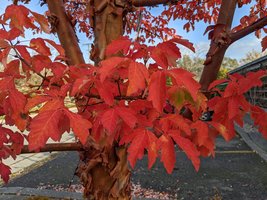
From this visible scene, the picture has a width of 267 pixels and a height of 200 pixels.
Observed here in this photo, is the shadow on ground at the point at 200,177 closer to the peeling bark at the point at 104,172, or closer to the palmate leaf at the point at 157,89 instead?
the peeling bark at the point at 104,172

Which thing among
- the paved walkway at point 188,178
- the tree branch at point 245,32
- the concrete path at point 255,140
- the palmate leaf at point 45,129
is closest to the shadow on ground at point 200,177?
the paved walkway at point 188,178

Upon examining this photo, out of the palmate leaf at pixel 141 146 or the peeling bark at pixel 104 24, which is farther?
the peeling bark at pixel 104 24

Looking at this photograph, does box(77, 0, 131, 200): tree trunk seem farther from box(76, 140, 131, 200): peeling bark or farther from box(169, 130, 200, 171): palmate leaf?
box(169, 130, 200, 171): palmate leaf

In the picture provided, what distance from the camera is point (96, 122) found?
3.72ft

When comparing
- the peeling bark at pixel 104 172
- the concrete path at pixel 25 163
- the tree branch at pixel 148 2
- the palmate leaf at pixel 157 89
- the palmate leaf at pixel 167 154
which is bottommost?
the concrete path at pixel 25 163

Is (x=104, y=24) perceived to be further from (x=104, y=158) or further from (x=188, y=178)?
(x=188, y=178)

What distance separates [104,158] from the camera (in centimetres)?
164

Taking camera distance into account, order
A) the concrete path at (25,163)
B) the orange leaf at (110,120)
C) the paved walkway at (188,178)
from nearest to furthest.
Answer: the orange leaf at (110,120), the paved walkway at (188,178), the concrete path at (25,163)

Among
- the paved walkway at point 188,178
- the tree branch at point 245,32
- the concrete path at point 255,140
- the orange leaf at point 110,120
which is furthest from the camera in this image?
the concrete path at point 255,140

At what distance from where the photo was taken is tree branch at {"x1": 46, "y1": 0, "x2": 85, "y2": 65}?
1709 millimetres

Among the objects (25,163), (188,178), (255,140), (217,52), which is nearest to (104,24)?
(217,52)

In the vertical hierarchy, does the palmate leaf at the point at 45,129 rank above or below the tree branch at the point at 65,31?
below

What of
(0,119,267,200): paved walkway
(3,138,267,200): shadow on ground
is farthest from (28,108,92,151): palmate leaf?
(3,138,267,200): shadow on ground

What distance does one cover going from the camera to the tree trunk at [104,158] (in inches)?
64.5
